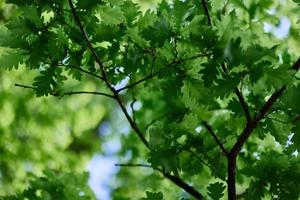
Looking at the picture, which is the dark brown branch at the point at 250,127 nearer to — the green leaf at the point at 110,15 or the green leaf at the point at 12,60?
the green leaf at the point at 110,15

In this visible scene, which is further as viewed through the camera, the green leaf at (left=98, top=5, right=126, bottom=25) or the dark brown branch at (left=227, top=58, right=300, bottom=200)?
the green leaf at (left=98, top=5, right=126, bottom=25)

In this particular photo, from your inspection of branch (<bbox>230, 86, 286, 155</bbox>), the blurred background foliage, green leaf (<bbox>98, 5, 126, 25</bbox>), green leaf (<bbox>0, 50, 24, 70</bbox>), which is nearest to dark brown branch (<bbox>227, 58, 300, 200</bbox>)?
branch (<bbox>230, 86, 286, 155</bbox>)

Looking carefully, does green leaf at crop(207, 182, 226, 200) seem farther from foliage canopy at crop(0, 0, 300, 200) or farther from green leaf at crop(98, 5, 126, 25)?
green leaf at crop(98, 5, 126, 25)

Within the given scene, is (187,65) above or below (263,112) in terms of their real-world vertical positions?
above

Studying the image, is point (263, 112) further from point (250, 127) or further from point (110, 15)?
point (110, 15)

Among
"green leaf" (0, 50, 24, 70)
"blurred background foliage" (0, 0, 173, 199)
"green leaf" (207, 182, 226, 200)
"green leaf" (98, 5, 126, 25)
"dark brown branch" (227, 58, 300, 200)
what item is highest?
"blurred background foliage" (0, 0, 173, 199)

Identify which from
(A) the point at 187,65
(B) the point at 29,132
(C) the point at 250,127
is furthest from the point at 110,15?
(B) the point at 29,132

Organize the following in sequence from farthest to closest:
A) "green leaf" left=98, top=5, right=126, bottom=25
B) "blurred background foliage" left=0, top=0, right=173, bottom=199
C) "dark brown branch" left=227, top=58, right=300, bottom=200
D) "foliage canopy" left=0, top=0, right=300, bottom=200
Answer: "blurred background foliage" left=0, top=0, right=173, bottom=199, "green leaf" left=98, top=5, right=126, bottom=25, "dark brown branch" left=227, top=58, right=300, bottom=200, "foliage canopy" left=0, top=0, right=300, bottom=200

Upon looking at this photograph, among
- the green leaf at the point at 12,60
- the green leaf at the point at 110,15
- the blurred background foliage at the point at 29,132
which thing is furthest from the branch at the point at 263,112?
the blurred background foliage at the point at 29,132

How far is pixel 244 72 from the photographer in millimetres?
1191

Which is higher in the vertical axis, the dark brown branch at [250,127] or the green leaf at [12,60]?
the green leaf at [12,60]

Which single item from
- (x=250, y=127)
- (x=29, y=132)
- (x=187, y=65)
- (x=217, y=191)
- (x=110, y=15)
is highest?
(x=29, y=132)

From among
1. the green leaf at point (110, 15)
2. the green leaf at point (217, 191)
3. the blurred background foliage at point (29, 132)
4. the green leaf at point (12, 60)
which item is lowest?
the green leaf at point (217, 191)

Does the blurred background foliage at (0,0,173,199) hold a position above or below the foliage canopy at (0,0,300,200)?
above
